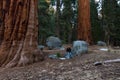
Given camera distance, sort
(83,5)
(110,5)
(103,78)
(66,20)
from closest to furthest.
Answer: (103,78) → (83,5) → (110,5) → (66,20)

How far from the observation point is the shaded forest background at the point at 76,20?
19406 millimetres

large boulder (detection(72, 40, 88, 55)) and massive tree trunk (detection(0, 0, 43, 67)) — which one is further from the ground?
massive tree trunk (detection(0, 0, 43, 67))

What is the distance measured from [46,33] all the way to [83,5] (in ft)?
33.5

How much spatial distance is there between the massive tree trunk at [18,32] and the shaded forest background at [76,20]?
11.1 m

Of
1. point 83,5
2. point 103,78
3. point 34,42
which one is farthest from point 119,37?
point 103,78

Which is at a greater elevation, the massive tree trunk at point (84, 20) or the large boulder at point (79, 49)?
the massive tree trunk at point (84, 20)

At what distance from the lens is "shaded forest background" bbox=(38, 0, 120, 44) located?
19.4 meters

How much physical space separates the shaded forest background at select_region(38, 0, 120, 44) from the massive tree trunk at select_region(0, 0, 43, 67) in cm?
1111

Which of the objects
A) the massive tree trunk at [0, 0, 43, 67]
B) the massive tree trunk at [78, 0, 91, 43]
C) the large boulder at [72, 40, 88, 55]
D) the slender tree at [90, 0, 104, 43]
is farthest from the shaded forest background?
the massive tree trunk at [0, 0, 43, 67]

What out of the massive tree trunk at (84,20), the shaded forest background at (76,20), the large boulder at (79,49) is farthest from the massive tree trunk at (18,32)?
the shaded forest background at (76,20)

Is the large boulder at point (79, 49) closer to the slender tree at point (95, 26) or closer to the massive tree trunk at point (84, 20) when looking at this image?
the massive tree trunk at point (84, 20)

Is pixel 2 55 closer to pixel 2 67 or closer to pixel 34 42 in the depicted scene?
pixel 2 67

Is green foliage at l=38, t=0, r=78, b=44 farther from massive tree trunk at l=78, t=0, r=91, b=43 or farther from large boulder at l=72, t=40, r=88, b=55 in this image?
large boulder at l=72, t=40, r=88, b=55

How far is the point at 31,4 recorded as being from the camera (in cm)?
709
